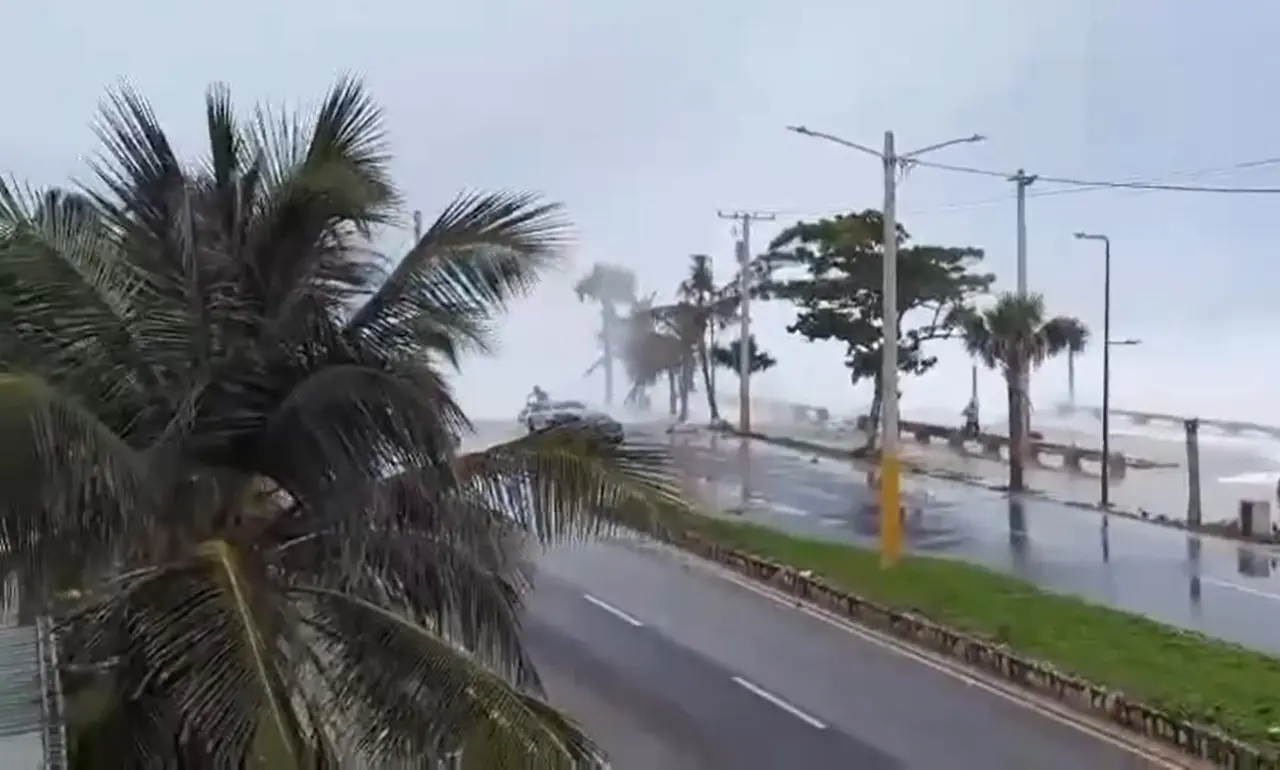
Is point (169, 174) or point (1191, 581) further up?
point (169, 174)

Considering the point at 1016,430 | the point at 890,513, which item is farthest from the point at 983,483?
the point at 890,513

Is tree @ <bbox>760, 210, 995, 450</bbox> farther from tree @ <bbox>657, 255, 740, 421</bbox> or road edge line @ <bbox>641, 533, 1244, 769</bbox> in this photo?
road edge line @ <bbox>641, 533, 1244, 769</bbox>

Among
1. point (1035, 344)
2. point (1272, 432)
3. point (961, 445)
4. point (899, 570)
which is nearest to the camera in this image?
point (899, 570)

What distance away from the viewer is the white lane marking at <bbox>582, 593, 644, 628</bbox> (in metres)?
14.8

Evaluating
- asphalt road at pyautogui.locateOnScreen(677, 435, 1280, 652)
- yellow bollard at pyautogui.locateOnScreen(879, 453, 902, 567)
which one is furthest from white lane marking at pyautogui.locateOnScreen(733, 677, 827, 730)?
yellow bollard at pyautogui.locateOnScreen(879, 453, 902, 567)

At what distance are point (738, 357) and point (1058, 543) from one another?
18.0 m

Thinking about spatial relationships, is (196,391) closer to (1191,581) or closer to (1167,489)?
(1191,581)

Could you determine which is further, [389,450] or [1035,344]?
[1035,344]

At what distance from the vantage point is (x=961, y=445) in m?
34.9

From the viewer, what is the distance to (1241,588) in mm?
17062

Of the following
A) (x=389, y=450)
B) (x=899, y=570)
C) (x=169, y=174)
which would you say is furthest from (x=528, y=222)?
(x=899, y=570)

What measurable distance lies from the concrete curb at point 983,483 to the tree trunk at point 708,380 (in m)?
2.26

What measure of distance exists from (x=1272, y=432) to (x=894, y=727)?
23.9 metres

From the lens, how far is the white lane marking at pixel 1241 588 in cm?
1652
